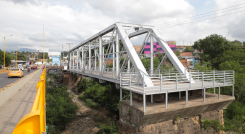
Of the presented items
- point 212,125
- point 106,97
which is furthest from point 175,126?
point 106,97

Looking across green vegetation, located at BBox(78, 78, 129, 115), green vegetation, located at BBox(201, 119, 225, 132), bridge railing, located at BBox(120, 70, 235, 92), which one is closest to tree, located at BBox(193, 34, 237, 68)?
green vegetation, located at BBox(78, 78, 129, 115)

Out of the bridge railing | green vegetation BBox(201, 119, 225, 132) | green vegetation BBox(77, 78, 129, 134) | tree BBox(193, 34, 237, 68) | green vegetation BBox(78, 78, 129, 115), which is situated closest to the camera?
the bridge railing

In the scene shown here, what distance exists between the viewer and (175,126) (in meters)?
9.85

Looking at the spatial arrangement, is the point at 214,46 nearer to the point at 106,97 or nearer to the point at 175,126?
the point at 106,97

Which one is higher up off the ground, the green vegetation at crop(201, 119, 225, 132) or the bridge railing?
the bridge railing

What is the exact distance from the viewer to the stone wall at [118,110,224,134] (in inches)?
363

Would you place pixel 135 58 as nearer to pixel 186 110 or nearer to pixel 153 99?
pixel 153 99

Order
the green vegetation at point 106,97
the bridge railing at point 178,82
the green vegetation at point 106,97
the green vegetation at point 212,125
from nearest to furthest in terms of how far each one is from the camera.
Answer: the bridge railing at point 178,82 → the green vegetation at point 212,125 → the green vegetation at point 106,97 → the green vegetation at point 106,97

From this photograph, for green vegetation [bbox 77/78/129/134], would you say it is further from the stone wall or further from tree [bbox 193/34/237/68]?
tree [bbox 193/34/237/68]

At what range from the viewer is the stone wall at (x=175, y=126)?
30.2ft

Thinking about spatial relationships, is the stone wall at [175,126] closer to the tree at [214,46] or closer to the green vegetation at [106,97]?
the green vegetation at [106,97]

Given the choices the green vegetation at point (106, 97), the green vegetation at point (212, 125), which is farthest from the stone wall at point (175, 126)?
the green vegetation at point (106, 97)

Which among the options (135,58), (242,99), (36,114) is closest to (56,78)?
(135,58)

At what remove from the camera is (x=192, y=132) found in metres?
10.4
